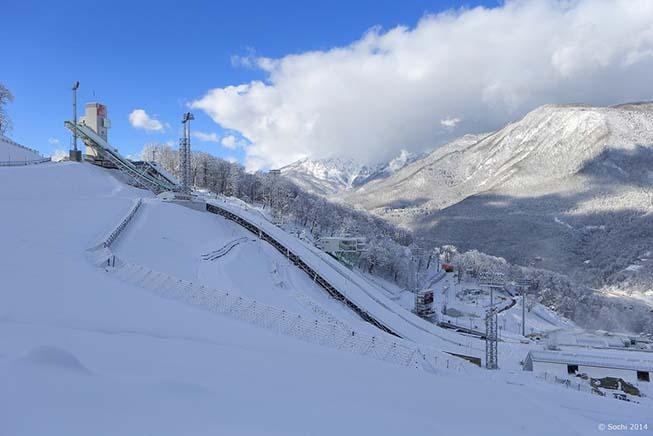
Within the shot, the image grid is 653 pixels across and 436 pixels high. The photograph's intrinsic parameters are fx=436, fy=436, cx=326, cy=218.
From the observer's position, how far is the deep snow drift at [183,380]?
19.0ft

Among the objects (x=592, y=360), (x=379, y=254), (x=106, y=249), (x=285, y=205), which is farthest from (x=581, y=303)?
(x=106, y=249)

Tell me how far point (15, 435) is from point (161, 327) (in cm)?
673

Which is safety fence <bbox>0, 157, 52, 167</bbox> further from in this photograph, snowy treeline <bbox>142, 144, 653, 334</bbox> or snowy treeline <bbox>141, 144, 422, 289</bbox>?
snowy treeline <bbox>141, 144, 422, 289</bbox>

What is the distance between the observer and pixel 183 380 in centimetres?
743

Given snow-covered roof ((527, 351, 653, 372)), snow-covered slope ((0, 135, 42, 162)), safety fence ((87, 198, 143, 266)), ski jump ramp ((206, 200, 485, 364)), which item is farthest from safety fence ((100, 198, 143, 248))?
snow-covered roof ((527, 351, 653, 372))

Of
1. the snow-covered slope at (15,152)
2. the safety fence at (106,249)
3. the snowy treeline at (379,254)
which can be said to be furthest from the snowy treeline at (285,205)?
the safety fence at (106,249)

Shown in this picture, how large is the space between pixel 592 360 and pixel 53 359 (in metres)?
35.6

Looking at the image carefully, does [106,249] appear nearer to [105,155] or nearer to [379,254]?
[105,155]

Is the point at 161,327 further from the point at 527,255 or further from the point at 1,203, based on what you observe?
the point at 527,255

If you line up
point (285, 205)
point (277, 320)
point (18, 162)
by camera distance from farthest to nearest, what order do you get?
point (285, 205)
point (18, 162)
point (277, 320)

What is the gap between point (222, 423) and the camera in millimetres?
6086

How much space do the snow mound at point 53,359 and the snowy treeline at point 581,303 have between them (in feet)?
229

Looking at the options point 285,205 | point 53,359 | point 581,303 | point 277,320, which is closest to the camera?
point 53,359

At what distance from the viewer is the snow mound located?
6.51 meters
